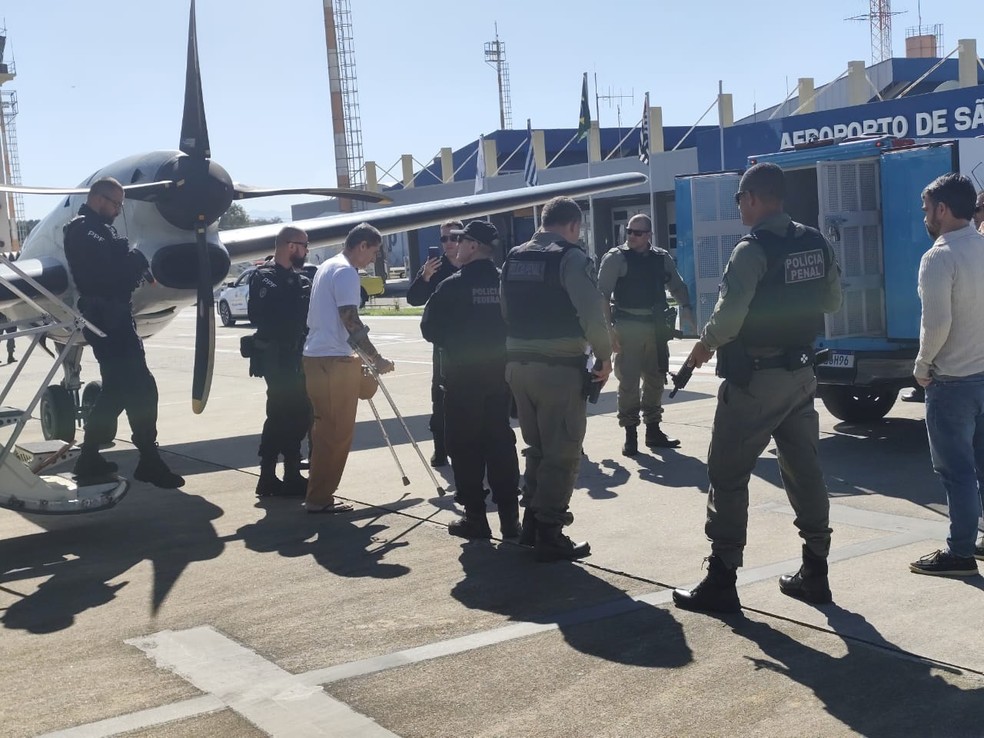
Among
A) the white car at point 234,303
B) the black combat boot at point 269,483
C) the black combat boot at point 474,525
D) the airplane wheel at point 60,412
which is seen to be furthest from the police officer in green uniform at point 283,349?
the white car at point 234,303

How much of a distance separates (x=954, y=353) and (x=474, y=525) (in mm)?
2833

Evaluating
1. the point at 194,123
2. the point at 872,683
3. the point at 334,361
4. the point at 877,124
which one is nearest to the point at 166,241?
the point at 194,123

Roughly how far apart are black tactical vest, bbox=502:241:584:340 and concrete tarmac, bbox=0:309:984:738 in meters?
1.28

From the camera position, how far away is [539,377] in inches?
229

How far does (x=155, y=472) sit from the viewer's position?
27.3ft

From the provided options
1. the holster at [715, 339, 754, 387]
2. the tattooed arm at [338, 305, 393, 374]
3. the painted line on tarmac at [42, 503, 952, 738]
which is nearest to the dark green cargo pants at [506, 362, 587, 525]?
the painted line on tarmac at [42, 503, 952, 738]

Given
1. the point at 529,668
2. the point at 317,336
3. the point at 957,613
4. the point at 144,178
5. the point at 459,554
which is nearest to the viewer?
the point at 529,668

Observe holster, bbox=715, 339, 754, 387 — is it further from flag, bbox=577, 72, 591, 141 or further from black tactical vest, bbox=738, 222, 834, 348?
flag, bbox=577, 72, 591, 141

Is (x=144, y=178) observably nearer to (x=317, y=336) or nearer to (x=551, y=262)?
(x=317, y=336)

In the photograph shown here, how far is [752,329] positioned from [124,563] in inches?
150

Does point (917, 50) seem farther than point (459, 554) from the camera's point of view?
Yes

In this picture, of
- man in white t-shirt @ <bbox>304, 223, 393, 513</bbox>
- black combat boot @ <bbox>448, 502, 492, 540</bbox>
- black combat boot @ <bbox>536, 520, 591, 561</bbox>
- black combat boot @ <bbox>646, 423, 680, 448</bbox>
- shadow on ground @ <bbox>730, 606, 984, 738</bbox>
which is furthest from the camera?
black combat boot @ <bbox>646, 423, 680, 448</bbox>

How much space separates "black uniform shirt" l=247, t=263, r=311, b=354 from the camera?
7.94m

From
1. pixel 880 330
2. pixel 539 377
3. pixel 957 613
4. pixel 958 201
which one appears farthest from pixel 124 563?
pixel 880 330
